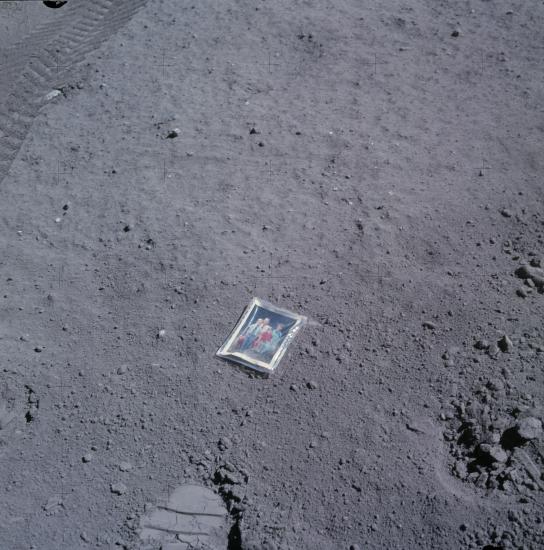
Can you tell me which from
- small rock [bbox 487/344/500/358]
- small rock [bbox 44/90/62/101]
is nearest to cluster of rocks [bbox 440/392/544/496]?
small rock [bbox 487/344/500/358]

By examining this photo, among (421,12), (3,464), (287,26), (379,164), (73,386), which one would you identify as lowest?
(3,464)

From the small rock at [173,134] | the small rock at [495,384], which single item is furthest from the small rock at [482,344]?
the small rock at [173,134]

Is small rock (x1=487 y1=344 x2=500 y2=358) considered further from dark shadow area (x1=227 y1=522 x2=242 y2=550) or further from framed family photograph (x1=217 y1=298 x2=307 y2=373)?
dark shadow area (x1=227 y1=522 x2=242 y2=550)

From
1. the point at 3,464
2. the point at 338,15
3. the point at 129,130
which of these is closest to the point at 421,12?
the point at 338,15

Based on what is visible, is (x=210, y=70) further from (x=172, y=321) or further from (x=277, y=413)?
(x=277, y=413)

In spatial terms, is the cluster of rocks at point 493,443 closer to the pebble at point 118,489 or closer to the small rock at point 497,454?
the small rock at point 497,454
